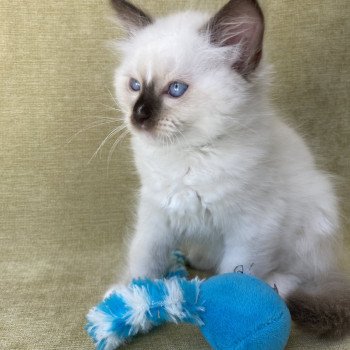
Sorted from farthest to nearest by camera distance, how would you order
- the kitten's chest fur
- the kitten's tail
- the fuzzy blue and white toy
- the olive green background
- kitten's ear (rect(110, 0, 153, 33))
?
the olive green background, kitten's ear (rect(110, 0, 153, 33)), the kitten's chest fur, the kitten's tail, the fuzzy blue and white toy

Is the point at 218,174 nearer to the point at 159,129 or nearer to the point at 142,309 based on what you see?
the point at 159,129

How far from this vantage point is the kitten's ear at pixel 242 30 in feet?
3.99

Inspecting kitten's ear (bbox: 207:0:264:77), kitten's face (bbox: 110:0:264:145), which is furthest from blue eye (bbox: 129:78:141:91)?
kitten's ear (bbox: 207:0:264:77)

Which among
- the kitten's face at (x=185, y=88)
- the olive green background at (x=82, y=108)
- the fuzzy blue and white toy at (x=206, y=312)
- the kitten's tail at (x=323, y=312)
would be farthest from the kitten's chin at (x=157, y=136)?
the olive green background at (x=82, y=108)

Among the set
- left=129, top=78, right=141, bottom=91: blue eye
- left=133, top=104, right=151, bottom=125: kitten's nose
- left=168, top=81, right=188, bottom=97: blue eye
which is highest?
left=168, top=81, right=188, bottom=97: blue eye

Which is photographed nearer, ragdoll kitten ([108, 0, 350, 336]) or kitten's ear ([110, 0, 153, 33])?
ragdoll kitten ([108, 0, 350, 336])

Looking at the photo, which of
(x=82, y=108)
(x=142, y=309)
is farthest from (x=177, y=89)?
(x=82, y=108)

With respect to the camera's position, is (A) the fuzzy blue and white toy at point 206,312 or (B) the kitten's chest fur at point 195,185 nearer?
(A) the fuzzy blue and white toy at point 206,312

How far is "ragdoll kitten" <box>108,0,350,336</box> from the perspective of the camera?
125cm

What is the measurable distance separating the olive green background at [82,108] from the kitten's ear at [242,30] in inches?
26.2

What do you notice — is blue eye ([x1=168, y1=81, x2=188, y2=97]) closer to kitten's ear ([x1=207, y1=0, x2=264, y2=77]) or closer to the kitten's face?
the kitten's face

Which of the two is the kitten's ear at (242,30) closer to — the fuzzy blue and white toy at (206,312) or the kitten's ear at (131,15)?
the kitten's ear at (131,15)

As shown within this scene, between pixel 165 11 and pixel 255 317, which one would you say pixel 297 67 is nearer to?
pixel 165 11

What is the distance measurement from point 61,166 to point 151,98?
0.85m
